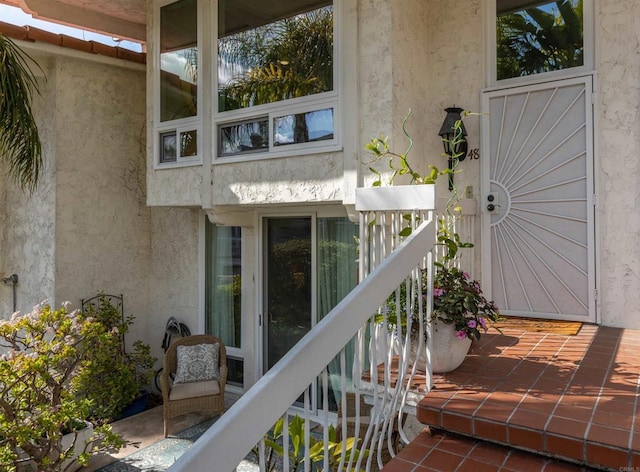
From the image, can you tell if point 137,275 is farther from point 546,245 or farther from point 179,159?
point 546,245

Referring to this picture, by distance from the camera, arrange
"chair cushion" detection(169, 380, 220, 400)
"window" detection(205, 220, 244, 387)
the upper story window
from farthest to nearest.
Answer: "window" detection(205, 220, 244, 387), "chair cushion" detection(169, 380, 220, 400), the upper story window

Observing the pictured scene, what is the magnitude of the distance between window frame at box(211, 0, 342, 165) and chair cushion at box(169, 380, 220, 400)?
2.75 m

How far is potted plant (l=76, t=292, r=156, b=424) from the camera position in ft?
19.2

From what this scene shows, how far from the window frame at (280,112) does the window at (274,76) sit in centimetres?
1

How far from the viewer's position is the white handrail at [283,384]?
1221mm

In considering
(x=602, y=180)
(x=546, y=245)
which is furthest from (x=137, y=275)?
(x=602, y=180)

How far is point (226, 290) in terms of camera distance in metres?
6.56

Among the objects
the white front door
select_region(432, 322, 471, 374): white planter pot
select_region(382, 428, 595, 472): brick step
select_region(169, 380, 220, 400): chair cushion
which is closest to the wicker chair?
select_region(169, 380, 220, 400): chair cushion

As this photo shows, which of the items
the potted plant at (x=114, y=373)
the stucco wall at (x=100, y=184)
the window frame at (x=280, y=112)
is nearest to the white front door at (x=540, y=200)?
the window frame at (x=280, y=112)

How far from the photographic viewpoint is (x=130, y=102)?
7.19 meters

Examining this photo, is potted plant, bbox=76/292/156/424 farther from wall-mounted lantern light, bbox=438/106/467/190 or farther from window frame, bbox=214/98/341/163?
wall-mounted lantern light, bbox=438/106/467/190

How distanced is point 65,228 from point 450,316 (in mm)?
5833

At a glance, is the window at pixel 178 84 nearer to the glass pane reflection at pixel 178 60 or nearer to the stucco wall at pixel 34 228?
the glass pane reflection at pixel 178 60

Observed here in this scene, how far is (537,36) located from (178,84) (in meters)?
4.00
